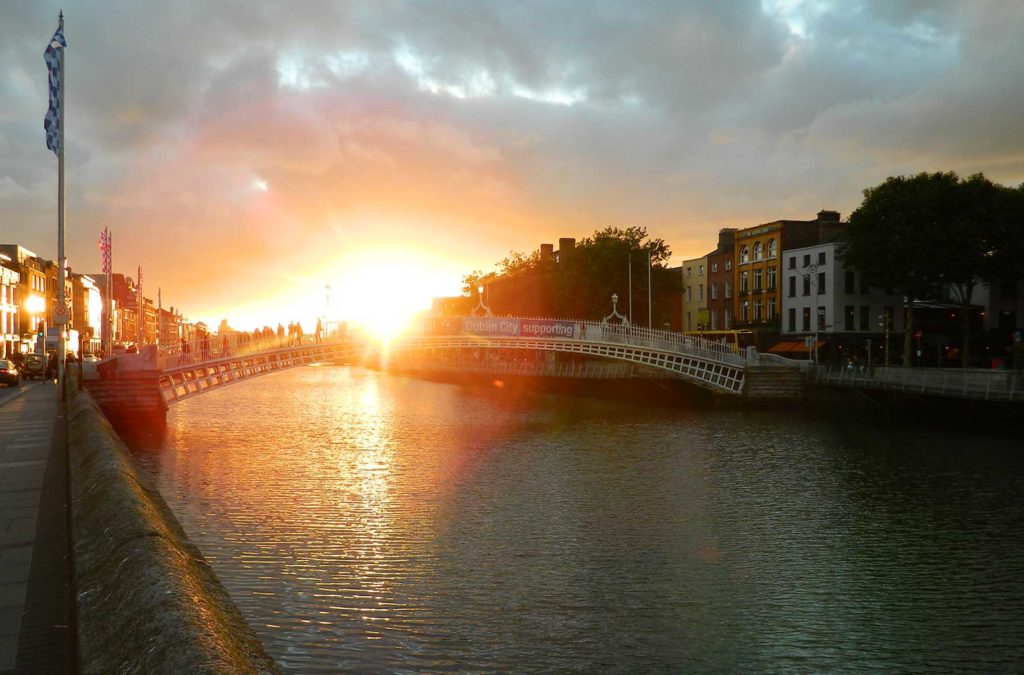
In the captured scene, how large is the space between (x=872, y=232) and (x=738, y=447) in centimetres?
3817

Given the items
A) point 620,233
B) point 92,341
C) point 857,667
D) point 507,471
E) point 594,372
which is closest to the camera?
point 857,667

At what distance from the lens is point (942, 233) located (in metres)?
63.3

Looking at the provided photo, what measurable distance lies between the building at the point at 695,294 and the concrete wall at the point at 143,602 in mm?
89166

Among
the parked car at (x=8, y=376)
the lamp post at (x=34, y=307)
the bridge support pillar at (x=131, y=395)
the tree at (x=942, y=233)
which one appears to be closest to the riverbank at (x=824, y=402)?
the tree at (x=942, y=233)

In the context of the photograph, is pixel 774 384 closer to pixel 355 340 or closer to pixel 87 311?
pixel 355 340

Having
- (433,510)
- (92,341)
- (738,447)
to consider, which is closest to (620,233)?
(738,447)

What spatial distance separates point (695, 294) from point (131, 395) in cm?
7195

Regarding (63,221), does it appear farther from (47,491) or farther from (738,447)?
A: (738,447)

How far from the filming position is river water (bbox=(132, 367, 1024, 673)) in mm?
12328

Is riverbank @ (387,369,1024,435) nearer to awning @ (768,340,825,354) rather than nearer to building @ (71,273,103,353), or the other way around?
awning @ (768,340,825,354)

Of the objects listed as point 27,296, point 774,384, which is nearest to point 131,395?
point 774,384

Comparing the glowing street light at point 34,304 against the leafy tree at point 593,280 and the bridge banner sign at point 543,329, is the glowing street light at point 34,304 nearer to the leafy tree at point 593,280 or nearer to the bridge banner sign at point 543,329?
the leafy tree at point 593,280

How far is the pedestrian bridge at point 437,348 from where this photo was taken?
155 ft

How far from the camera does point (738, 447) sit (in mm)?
36094
